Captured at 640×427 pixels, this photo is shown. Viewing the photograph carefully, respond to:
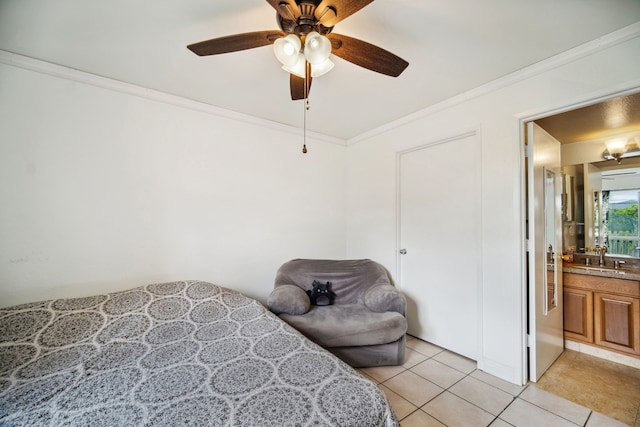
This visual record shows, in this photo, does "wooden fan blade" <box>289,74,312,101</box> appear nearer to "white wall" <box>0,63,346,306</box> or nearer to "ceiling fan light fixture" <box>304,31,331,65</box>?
"ceiling fan light fixture" <box>304,31,331,65</box>

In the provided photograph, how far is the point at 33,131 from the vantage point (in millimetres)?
1867

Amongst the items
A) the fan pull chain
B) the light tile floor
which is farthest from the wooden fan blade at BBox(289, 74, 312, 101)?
the light tile floor

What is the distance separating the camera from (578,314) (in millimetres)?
2568

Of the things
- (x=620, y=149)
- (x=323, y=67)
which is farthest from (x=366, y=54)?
(x=620, y=149)

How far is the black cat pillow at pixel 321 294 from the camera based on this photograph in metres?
2.61

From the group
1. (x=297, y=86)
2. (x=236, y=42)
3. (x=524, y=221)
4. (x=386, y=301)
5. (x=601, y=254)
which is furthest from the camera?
(x=601, y=254)

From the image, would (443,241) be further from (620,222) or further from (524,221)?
(620,222)

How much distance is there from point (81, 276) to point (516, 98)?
3.64m

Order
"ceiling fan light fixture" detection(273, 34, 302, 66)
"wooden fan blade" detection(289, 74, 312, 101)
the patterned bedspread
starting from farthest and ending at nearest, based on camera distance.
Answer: "wooden fan blade" detection(289, 74, 312, 101)
"ceiling fan light fixture" detection(273, 34, 302, 66)
the patterned bedspread

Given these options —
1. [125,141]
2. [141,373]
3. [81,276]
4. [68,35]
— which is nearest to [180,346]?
[141,373]

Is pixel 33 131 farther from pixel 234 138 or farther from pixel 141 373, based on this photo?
pixel 141 373

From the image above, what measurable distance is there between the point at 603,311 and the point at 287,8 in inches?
141

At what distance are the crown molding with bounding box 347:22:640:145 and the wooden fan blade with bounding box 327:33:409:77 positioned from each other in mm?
1164

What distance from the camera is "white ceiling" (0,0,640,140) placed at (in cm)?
142
